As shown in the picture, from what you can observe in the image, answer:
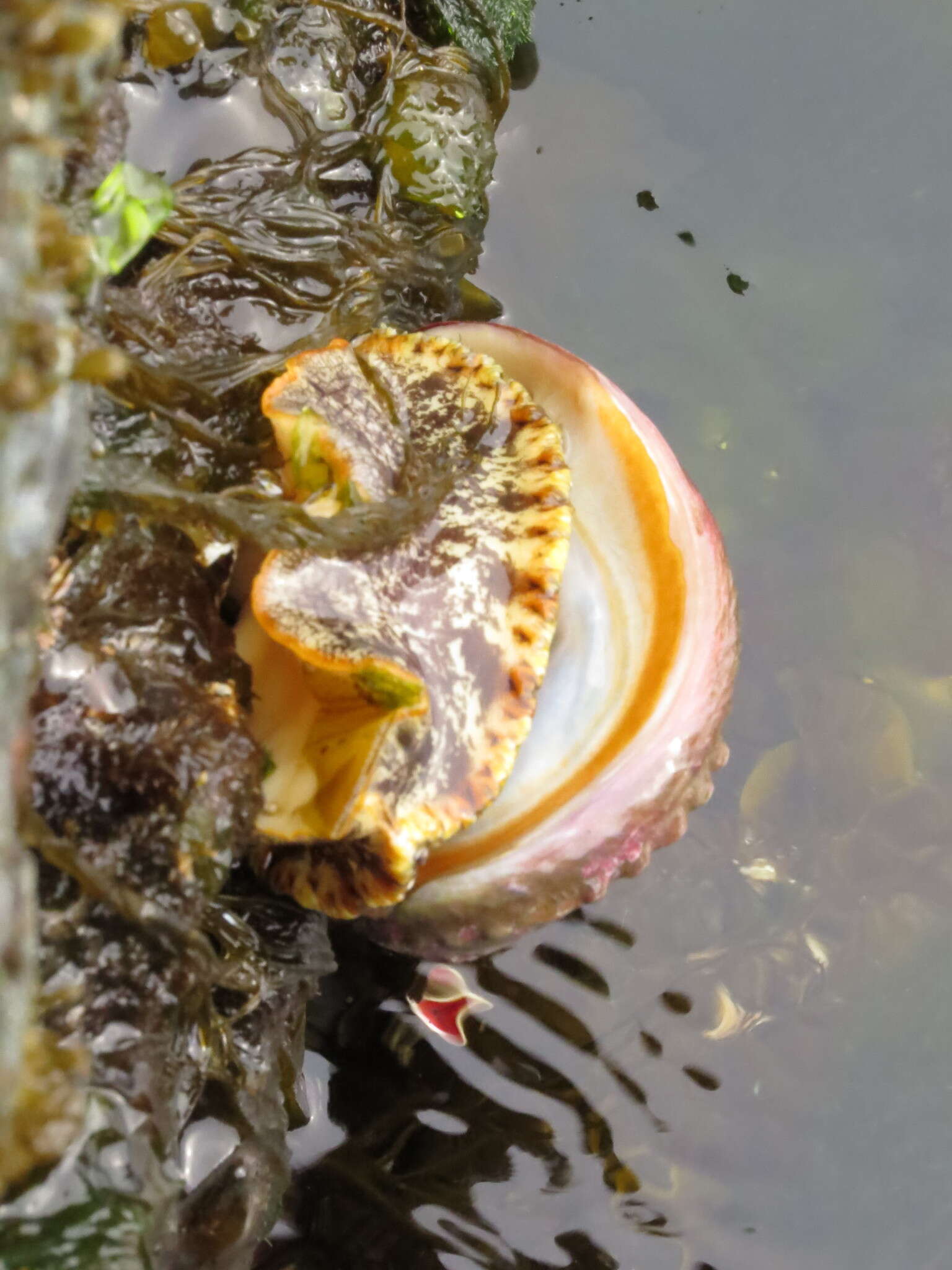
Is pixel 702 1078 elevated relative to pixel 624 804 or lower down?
lower down

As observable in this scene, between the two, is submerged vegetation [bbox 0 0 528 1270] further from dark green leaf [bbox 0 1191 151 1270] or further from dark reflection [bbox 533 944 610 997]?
dark reflection [bbox 533 944 610 997]

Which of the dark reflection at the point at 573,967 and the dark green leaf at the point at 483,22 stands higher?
the dark green leaf at the point at 483,22

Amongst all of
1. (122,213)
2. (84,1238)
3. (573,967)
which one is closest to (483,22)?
(122,213)

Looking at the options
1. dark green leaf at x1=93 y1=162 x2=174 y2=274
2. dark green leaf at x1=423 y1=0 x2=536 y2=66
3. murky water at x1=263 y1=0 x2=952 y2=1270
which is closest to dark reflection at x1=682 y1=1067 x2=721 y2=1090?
murky water at x1=263 y1=0 x2=952 y2=1270

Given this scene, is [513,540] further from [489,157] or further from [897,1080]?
[897,1080]

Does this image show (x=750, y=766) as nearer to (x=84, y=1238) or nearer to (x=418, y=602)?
(x=418, y=602)

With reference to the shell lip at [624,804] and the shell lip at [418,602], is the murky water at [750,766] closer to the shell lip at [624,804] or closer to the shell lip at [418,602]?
the shell lip at [624,804]

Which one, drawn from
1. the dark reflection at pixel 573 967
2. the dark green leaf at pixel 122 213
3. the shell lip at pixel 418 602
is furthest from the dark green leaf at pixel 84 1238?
the dark green leaf at pixel 122 213
